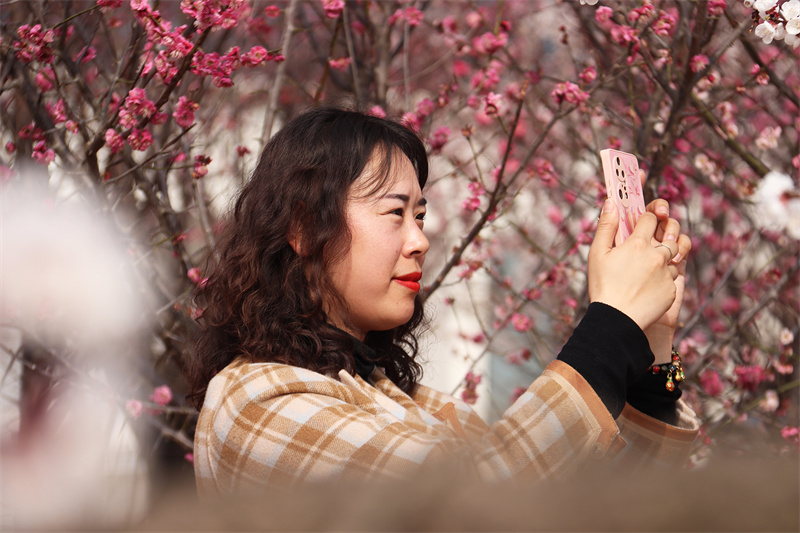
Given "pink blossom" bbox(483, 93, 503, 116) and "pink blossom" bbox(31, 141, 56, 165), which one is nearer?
"pink blossom" bbox(31, 141, 56, 165)

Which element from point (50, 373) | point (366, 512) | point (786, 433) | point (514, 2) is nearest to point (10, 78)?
point (50, 373)

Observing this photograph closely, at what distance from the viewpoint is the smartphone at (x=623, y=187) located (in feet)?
4.56

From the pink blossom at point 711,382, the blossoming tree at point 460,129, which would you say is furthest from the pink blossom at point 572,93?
the pink blossom at point 711,382

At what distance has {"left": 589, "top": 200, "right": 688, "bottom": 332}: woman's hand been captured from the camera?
115cm

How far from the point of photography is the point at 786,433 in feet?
9.64

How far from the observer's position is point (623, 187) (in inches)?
58.9

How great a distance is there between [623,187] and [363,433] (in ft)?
2.48

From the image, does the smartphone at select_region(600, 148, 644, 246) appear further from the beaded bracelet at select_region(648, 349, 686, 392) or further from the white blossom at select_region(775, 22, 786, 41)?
the white blossom at select_region(775, 22, 786, 41)

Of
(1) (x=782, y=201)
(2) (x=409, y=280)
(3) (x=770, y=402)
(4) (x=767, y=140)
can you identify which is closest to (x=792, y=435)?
(3) (x=770, y=402)

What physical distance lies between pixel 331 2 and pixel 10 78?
1.13 metres

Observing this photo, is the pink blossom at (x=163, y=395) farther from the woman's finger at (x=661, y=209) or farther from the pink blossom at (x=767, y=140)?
the pink blossom at (x=767, y=140)

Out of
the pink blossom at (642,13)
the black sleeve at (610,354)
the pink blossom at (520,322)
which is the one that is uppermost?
the pink blossom at (642,13)

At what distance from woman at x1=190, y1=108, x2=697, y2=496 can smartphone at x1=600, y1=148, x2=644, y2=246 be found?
5 cm

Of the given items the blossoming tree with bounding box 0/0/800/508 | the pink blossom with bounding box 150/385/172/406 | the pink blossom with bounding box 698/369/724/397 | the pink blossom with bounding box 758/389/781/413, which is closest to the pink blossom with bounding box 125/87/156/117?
the blossoming tree with bounding box 0/0/800/508
